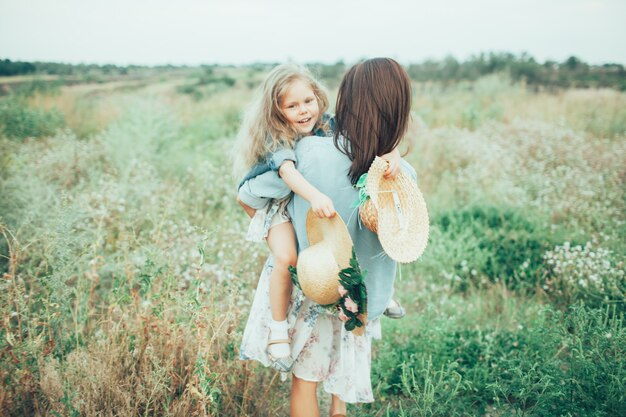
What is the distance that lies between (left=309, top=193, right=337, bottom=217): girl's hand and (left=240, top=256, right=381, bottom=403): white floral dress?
62cm

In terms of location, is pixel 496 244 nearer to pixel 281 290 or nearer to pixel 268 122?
pixel 281 290

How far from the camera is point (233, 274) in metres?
3.20

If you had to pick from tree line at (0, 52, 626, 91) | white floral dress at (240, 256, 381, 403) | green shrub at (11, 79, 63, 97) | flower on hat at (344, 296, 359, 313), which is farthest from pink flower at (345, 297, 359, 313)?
tree line at (0, 52, 626, 91)

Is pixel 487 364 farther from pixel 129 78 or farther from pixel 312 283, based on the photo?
pixel 129 78

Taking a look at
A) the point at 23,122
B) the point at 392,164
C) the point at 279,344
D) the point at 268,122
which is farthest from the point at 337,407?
the point at 23,122

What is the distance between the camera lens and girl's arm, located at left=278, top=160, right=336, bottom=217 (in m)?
1.79

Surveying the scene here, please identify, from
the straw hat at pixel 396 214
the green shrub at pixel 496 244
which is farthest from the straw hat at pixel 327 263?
the green shrub at pixel 496 244

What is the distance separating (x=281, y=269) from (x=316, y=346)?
50 centimetres

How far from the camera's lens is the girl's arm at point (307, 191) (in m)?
1.79

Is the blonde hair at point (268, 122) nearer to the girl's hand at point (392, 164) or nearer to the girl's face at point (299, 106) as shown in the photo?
the girl's face at point (299, 106)

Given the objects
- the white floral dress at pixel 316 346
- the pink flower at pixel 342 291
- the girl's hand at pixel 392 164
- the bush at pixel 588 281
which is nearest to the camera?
the pink flower at pixel 342 291

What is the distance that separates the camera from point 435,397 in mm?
2736

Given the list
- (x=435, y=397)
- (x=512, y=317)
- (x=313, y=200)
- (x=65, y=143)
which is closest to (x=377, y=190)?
(x=313, y=200)

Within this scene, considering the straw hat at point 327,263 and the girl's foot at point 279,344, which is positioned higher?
the straw hat at point 327,263
